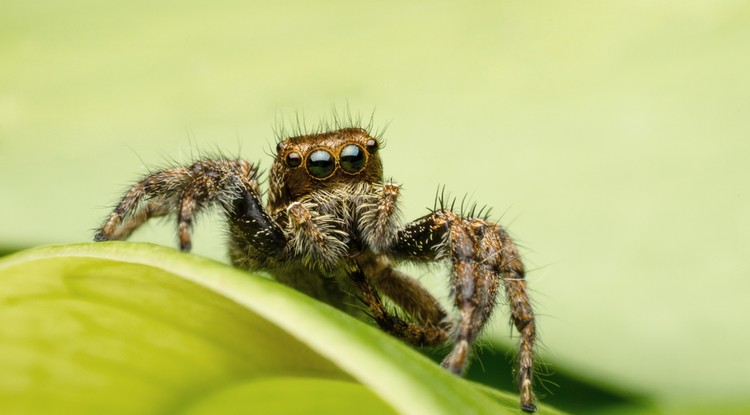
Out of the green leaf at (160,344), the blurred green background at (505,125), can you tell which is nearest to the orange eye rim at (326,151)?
the blurred green background at (505,125)

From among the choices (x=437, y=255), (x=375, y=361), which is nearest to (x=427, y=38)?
(x=437, y=255)

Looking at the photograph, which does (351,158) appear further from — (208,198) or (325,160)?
(208,198)

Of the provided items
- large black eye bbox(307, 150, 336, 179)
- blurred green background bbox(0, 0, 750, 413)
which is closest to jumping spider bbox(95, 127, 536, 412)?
large black eye bbox(307, 150, 336, 179)

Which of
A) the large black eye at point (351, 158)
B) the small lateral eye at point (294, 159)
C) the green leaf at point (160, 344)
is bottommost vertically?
the green leaf at point (160, 344)

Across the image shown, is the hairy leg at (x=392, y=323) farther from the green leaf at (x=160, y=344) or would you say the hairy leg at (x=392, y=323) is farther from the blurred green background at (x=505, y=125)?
the green leaf at (x=160, y=344)

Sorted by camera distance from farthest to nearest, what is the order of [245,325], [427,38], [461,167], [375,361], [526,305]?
[427,38] → [461,167] → [526,305] → [245,325] → [375,361]

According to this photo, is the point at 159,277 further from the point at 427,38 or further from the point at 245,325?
the point at 427,38
